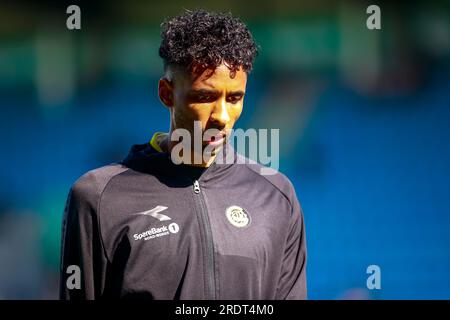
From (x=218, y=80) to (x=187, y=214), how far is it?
38 cm

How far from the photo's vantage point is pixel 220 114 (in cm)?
206

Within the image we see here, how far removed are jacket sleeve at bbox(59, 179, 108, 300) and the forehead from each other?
0.42 meters

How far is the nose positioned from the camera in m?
2.06

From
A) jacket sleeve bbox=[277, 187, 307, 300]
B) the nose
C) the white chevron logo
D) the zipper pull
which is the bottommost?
jacket sleeve bbox=[277, 187, 307, 300]

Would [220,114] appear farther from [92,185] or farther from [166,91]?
[92,185]

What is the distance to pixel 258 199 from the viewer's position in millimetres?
2256

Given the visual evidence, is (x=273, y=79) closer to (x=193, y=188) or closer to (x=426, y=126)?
(x=426, y=126)

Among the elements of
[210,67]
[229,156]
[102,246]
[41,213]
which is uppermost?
[210,67]

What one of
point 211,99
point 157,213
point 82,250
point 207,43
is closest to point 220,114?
point 211,99

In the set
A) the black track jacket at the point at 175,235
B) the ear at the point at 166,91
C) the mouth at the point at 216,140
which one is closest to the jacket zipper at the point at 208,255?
the black track jacket at the point at 175,235

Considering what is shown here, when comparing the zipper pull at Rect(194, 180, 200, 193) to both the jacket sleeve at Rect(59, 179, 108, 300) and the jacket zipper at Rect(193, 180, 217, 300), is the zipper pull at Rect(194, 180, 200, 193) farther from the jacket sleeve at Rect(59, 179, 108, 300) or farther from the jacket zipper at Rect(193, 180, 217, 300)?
the jacket sleeve at Rect(59, 179, 108, 300)

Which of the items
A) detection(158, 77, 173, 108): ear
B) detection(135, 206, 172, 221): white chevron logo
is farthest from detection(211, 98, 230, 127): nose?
detection(135, 206, 172, 221): white chevron logo

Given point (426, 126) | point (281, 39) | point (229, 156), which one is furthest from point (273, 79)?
point (229, 156)
